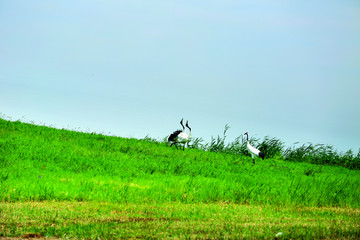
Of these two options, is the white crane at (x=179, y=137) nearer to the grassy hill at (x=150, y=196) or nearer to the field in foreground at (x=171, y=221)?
the grassy hill at (x=150, y=196)

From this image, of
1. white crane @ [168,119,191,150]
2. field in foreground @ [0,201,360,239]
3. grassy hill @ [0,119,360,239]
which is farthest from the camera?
white crane @ [168,119,191,150]

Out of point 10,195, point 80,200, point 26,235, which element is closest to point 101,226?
point 26,235

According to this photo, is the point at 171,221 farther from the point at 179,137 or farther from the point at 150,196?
the point at 179,137

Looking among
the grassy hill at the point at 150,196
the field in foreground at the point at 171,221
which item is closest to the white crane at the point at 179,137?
the grassy hill at the point at 150,196

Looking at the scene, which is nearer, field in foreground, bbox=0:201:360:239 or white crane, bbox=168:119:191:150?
field in foreground, bbox=0:201:360:239

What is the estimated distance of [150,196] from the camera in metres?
10.4

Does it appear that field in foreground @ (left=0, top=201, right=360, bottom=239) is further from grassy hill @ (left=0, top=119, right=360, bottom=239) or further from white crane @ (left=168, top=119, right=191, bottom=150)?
white crane @ (left=168, top=119, right=191, bottom=150)

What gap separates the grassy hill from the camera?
7.30 meters

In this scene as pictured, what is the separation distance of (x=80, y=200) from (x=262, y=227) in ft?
15.2

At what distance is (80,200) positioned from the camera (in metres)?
10.1

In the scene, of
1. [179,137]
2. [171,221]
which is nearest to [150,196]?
[171,221]

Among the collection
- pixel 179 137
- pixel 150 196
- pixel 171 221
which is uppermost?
pixel 179 137

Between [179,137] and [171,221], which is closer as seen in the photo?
[171,221]

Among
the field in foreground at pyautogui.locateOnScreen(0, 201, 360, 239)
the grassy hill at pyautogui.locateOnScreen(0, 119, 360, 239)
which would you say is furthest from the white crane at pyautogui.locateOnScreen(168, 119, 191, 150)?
the field in foreground at pyautogui.locateOnScreen(0, 201, 360, 239)
